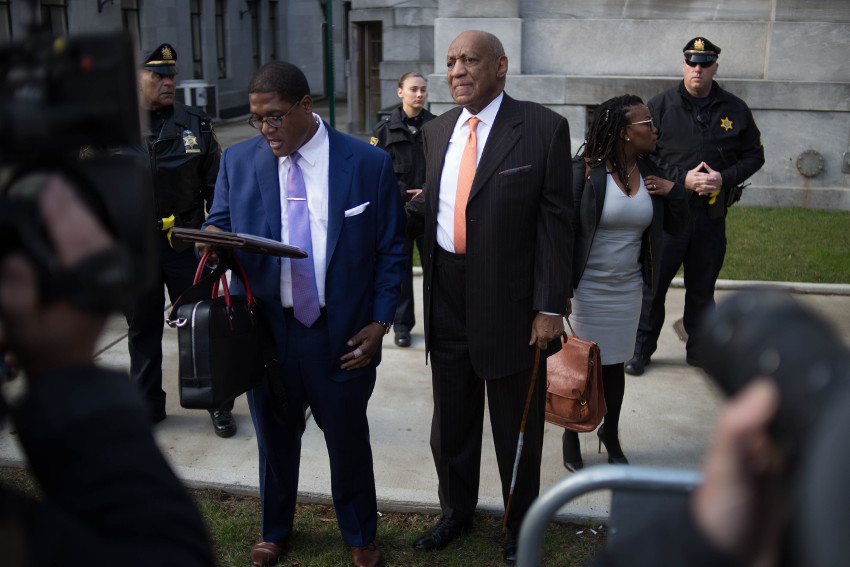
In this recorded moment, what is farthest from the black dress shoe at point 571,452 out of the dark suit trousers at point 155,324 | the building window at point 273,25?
the building window at point 273,25

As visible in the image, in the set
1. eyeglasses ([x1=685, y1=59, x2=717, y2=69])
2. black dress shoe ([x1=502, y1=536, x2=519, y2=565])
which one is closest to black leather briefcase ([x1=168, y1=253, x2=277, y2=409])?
black dress shoe ([x1=502, y1=536, x2=519, y2=565])

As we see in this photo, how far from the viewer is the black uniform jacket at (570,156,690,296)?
4172 mm

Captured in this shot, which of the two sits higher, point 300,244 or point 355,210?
point 355,210

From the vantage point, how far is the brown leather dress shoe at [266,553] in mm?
3641

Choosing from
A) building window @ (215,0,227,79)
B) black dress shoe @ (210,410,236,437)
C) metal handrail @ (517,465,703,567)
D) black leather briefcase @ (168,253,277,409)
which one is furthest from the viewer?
building window @ (215,0,227,79)

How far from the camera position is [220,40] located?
24.7 m

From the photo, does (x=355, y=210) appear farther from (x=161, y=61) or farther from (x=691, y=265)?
(x=691, y=265)

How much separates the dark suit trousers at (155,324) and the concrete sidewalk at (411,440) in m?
0.29

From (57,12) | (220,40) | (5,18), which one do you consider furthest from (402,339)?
(220,40)

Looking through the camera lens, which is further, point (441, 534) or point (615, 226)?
point (615, 226)

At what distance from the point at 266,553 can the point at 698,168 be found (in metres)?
3.89

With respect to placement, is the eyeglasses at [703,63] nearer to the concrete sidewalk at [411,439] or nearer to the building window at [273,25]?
the concrete sidewalk at [411,439]

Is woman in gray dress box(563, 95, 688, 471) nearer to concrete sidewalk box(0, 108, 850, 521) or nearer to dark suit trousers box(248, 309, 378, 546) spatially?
concrete sidewalk box(0, 108, 850, 521)

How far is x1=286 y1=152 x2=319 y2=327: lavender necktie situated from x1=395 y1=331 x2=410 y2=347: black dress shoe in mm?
2961
